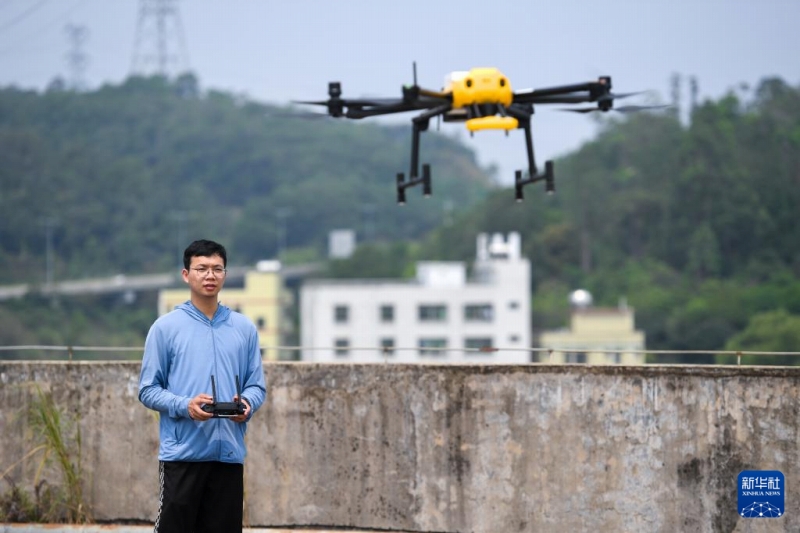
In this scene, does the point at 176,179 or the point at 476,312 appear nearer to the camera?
the point at 476,312

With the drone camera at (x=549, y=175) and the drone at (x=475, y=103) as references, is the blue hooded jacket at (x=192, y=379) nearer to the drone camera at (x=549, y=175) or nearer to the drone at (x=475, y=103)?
the drone at (x=475, y=103)

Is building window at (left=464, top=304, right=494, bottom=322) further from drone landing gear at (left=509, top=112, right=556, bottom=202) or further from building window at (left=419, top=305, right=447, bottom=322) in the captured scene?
drone landing gear at (left=509, top=112, right=556, bottom=202)

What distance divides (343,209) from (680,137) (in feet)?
154

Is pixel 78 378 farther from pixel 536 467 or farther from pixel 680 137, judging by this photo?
pixel 680 137

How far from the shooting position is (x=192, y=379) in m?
5.88

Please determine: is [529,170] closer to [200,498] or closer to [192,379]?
[192,379]

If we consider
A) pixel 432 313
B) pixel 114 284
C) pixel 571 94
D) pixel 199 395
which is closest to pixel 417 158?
pixel 571 94

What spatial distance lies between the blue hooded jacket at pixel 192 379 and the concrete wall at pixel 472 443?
234cm

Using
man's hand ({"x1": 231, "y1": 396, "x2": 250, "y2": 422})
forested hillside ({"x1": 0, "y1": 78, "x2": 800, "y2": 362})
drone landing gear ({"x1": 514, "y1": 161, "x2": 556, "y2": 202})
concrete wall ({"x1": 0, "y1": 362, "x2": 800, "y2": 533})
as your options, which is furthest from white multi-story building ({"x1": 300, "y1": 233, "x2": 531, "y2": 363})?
man's hand ({"x1": 231, "y1": 396, "x2": 250, "y2": 422})

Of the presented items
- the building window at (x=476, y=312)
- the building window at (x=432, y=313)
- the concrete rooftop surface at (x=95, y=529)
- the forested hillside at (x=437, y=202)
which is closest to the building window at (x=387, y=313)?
the building window at (x=432, y=313)

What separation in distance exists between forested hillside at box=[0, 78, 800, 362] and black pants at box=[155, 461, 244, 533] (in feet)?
195

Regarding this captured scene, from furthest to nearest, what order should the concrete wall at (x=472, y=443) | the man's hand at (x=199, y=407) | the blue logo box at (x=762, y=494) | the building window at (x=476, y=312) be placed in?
the building window at (x=476, y=312)
the concrete wall at (x=472, y=443)
the blue logo box at (x=762, y=494)
the man's hand at (x=199, y=407)

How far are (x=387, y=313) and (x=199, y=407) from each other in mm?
65755

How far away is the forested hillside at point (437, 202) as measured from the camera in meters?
92.5
